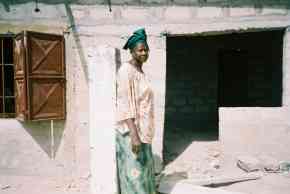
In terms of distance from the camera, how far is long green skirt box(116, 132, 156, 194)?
11.5ft

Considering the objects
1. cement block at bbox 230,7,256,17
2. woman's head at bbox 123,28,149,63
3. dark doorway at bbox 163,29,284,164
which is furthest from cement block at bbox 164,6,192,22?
dark doorway at bbox 163,29,284,164

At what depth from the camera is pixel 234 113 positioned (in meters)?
5.33

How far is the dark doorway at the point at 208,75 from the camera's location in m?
8.39

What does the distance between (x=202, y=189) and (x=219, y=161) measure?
163 centimetres

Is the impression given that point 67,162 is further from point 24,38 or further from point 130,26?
point 130,26

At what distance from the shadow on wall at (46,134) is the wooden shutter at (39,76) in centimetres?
21

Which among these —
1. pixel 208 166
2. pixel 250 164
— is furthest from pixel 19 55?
pixel 250 164

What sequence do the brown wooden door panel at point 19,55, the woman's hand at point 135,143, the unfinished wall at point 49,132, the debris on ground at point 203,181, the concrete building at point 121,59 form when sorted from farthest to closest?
the unfinished wall at point 49,132 < the concrete building at point 121,59 < the brown wooden door panel at point 19,55 < the debris on ground at point 203,181 < the woman's hand at point 135,143

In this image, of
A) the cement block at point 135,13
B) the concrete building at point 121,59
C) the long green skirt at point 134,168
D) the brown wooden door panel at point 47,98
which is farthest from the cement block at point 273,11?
Answer: the brown wooden door panel at point 47,98

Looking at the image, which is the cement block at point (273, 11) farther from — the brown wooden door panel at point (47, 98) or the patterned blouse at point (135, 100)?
the brown wooden door panel at point (47, 98)

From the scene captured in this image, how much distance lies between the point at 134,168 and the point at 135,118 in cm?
52

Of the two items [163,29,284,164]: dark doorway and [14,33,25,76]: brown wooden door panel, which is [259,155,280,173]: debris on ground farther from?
[14,33,25,76]: brown wooden door panel

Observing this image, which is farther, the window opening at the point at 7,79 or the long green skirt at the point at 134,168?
the window opening at the point at 7,79

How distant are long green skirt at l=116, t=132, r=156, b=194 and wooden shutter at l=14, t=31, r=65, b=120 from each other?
2142 millimetres
